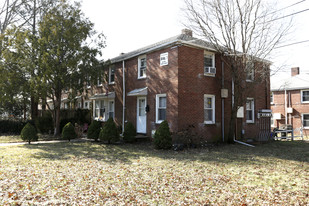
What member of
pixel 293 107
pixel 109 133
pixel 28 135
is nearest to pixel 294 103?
pixel 293 107

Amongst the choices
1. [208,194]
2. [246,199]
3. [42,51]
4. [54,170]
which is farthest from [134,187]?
[42,51]

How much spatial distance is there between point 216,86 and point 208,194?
977 cm

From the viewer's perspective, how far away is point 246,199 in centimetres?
509

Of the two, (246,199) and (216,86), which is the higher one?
(216,86)

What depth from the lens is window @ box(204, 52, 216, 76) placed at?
13805 millimetres

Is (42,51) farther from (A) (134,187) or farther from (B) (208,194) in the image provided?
(B) (208,194)

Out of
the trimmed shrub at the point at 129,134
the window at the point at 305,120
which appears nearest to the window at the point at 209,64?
the trimmed shrub at the point at 129,134

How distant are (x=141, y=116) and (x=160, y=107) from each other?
6.07 feet

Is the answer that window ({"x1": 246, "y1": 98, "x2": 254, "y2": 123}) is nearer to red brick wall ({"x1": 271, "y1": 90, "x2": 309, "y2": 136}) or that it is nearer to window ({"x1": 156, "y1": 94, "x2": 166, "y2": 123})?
window ({"x1": 156, "y1": 94, "x2": 166, "y2": 123})

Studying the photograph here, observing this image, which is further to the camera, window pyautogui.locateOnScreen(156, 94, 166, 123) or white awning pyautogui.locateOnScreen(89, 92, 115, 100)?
white awning pyautogui.locateOnScreen(89, 92, 115, 100)

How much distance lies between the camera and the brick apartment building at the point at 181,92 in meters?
12.9

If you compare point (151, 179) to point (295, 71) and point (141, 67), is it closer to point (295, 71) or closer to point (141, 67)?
point (141, 67)

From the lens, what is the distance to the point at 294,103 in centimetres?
2425

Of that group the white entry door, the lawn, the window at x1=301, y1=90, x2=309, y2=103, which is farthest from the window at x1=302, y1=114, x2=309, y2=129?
the white entry door
